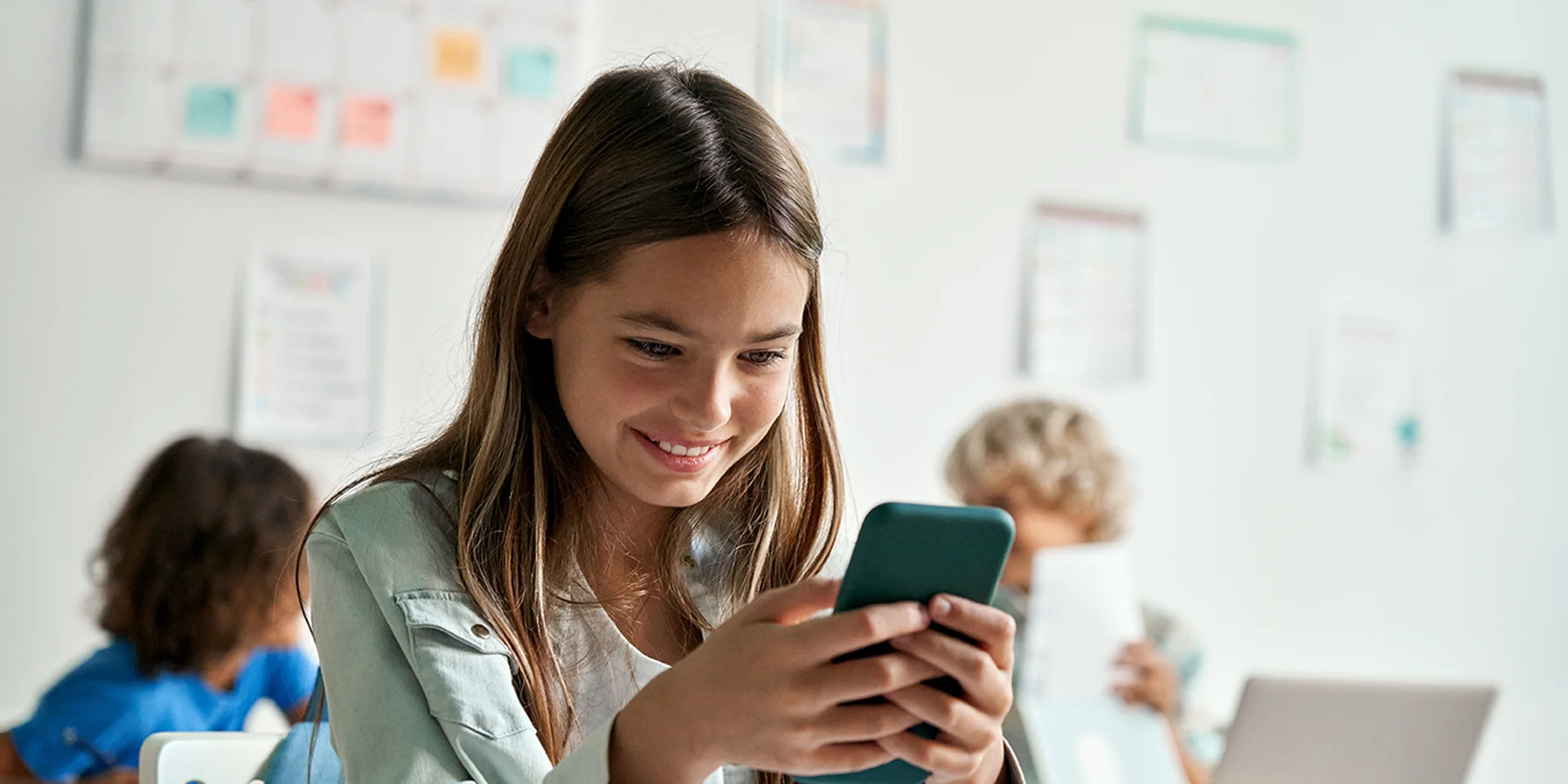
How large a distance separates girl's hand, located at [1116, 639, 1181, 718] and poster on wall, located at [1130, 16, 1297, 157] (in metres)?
1.00

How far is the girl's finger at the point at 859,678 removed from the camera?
708 millimetres

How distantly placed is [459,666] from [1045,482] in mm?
1500

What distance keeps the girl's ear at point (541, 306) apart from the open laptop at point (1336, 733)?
620mm

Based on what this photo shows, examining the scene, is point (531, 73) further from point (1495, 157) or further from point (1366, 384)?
point (1495, 157)

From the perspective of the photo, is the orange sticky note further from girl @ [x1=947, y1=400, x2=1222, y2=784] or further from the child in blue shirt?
girl @ [x1=947, y1=400, x2=1222, y2=784]

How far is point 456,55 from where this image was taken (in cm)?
225

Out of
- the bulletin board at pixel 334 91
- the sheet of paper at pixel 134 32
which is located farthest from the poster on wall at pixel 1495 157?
the sheet of paper at pixel 134 32

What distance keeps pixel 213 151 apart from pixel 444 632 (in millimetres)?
1427

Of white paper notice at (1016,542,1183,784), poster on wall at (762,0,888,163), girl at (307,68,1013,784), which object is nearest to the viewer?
girl at (307,68,1013,784)

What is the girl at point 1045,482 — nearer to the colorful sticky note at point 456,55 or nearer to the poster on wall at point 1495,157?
the colorful sticky note at point 456,55

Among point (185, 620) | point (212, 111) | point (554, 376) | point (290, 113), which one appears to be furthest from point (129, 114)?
point (554, 376)

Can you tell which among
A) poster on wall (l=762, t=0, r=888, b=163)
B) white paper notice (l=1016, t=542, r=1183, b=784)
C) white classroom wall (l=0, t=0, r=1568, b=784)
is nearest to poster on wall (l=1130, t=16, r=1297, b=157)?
white classroom wall (l=0, t=0, r=1568, b=784)

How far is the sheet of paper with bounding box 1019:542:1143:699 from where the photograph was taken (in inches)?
90.2

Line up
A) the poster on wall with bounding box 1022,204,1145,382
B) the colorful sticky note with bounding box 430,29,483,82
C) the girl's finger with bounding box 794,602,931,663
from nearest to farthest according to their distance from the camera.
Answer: the girl's finger with bounding box 794,602,931,663
the colorful sticky note with bounding box 430,29,483,82
the poster on wall with bounding box 1022,204,1145,382
